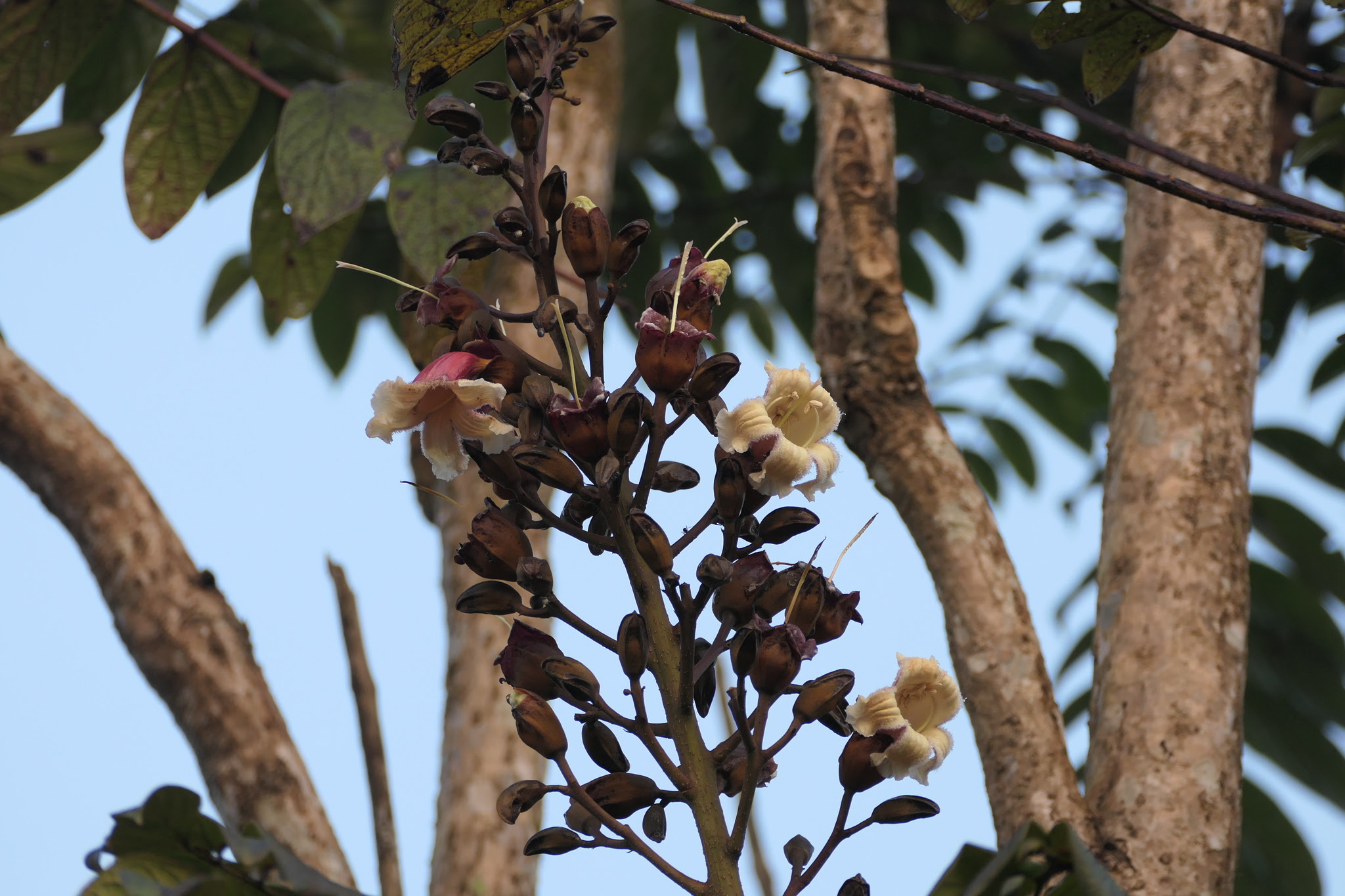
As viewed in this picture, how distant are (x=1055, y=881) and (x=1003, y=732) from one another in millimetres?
445

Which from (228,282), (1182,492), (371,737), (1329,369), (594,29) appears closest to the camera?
(594,29)

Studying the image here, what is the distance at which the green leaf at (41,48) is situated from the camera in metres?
1.49

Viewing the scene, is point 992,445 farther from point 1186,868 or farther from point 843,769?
point 843,769

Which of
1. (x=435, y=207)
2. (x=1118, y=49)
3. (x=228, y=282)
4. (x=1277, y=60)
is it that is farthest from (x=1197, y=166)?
(x=228, y=282)

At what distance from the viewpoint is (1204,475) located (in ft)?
3.80

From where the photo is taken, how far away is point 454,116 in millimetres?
798

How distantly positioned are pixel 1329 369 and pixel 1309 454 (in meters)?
0.22

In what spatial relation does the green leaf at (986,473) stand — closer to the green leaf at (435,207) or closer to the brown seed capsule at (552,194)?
the green leaf at (435,207)

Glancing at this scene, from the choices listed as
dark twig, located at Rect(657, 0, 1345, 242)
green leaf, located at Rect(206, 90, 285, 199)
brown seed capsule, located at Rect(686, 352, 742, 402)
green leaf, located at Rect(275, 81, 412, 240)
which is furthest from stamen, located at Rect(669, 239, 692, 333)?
green leaf, located at Rect(206, 90, 285, 199)

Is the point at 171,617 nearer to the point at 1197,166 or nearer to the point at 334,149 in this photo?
the point at 334,149

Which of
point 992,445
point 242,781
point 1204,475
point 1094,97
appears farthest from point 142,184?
point 992,445

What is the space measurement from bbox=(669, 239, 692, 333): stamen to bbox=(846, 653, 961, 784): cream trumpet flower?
9.8 inches

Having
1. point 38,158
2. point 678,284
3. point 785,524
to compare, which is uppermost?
point 38,158

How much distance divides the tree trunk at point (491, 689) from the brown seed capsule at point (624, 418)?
42cm
